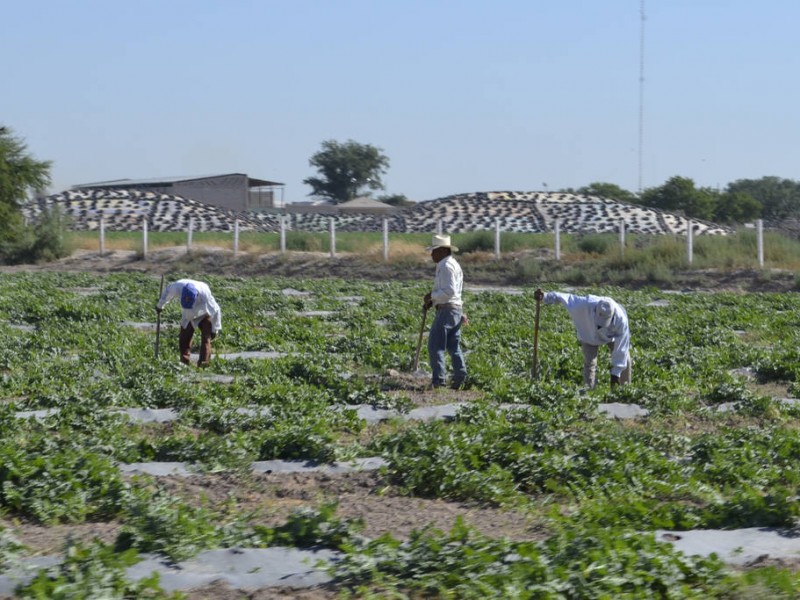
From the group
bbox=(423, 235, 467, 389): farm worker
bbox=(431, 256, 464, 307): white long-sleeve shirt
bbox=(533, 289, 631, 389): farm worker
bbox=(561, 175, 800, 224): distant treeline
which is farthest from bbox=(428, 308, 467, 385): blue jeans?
bbox=(561, 175, 800, 224): distant treeline

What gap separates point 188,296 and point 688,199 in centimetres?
7184

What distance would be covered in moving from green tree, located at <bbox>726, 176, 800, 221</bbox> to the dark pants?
76.4m

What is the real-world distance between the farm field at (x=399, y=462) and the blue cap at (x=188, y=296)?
0.77m

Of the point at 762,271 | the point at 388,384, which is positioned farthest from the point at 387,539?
the point at 762,271

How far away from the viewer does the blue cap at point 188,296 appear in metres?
14.3

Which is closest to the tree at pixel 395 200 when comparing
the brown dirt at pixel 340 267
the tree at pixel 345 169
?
the tree at pixel 345 169

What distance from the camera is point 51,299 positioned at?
71.3ft

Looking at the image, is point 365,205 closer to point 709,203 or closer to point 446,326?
point 709,203

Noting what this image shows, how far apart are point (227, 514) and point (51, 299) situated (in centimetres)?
1522

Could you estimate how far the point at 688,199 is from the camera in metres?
82.1

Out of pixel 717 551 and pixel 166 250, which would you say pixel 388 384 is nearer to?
pixel 717 551

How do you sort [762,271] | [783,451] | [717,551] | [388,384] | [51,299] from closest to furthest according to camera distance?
[717,551]
[783,451]
[388,384]
[51,299]
[762,271]

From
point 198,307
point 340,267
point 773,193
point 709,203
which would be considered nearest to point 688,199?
point 709,203

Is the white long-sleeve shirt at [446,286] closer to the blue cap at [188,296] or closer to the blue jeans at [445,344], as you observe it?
the blue jeans at [445,344]
